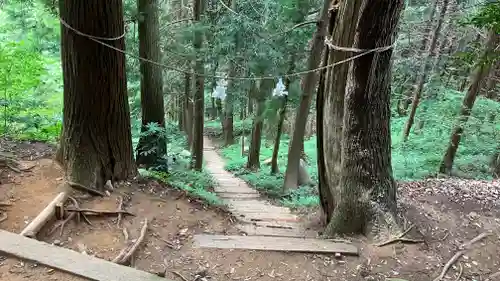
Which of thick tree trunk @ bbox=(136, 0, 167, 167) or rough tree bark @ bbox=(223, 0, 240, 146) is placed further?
rough tree bark @ bbox=(223, 0, 240, 146)

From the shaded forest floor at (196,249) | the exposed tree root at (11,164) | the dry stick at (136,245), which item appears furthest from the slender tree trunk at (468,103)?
the exposed tree root at (11,164)

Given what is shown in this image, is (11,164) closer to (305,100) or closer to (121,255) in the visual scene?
(121,255)

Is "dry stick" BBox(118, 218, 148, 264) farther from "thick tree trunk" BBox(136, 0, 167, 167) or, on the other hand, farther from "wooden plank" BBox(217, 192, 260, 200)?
"wooden plank" BBox(217, 192, 260, 200)

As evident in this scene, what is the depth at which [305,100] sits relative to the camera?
966 centimetres

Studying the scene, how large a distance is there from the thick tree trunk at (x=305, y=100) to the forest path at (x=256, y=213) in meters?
1.11

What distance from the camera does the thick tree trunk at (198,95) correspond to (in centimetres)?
1011

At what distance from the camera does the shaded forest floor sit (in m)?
3.77

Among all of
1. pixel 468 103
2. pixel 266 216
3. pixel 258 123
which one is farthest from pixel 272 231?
pixel 258 123

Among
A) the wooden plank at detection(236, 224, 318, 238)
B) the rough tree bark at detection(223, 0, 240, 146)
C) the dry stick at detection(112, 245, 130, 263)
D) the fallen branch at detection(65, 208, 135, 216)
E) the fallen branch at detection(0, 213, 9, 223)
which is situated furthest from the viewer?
the rough tree bark at detection(223, 0, 240, 146)

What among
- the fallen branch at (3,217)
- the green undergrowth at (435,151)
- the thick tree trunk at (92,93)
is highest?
the thick tree trunk at (92,93)

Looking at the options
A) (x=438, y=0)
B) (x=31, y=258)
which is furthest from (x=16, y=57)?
(x=438, y=0)

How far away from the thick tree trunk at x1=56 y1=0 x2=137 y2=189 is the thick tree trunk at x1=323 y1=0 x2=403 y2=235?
2841 mm

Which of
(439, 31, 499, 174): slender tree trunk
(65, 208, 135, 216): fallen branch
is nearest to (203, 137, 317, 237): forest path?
(65, 208, 135, 216): fallen branch

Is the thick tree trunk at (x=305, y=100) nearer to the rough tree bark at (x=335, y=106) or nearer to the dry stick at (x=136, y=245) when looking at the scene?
the rough tree bark at (x=335, y=106)
